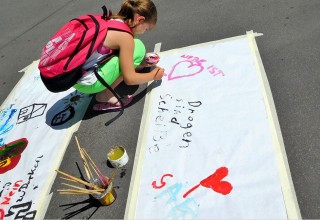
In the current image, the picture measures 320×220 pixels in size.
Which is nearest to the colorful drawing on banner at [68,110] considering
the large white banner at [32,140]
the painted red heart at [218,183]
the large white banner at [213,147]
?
the large white banner at [32,140]

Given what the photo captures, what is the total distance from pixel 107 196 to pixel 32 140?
0.93 metres

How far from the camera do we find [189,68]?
2594 mm

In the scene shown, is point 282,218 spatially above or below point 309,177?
below

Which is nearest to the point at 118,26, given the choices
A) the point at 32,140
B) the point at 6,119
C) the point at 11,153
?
the point at 32,140

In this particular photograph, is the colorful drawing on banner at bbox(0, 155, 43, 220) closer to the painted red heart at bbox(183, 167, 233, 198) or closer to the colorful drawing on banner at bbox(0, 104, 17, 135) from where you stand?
the colorful drawing on banner at bbox(0, 104, 17, 135)

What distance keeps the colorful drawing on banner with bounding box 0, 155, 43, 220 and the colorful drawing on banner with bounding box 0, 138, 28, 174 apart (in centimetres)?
16

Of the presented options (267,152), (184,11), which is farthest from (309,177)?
(184,11)

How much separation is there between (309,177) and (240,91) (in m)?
0.74

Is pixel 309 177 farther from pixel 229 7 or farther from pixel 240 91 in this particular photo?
pixel 229 7

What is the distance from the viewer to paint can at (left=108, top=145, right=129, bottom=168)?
2069mm

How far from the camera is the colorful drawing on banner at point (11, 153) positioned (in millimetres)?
2379

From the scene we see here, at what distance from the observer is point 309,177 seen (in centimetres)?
173

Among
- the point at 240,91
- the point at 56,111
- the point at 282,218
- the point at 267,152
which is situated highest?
the point at 56,111

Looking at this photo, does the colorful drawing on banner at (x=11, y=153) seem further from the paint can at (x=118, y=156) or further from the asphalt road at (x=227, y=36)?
the paint can at (x=118, y=156)
